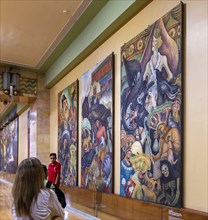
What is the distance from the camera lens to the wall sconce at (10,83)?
1075 cm

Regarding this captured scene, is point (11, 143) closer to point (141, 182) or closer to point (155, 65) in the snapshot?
point (141, 182)

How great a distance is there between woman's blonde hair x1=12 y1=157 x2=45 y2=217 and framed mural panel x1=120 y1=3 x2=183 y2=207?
8.65 ft

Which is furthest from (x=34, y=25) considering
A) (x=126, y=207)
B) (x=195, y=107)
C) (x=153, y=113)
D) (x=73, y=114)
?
(x=195, y=107)

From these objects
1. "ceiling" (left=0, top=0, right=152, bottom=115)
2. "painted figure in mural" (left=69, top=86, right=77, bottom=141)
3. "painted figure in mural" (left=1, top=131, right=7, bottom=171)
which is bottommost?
"painted figure in mural" (left=1, top=131, right=7, bottom=171)

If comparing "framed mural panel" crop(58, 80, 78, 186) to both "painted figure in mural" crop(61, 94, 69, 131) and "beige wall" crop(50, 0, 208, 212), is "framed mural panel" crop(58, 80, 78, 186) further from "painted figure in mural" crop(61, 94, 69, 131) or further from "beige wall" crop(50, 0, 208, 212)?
"beige wall" crop(50, 0, 208, 212)

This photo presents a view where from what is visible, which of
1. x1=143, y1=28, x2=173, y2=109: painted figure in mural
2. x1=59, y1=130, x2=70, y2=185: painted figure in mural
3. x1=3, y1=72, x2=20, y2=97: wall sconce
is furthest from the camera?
x1=3, y1=72, x2=20, y2=97: wall sconce

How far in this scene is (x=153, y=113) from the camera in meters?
4.97

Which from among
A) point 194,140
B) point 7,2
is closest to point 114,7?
point 7,2

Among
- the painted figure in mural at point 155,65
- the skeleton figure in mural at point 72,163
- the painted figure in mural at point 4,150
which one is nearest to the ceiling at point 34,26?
the painted figure in mural at point 155,65

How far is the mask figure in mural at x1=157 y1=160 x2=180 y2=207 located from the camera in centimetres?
433

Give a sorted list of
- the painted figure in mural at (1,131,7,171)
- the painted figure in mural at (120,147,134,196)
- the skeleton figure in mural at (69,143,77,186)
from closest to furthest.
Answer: the painted figure in mural at (120,147,134,196)
the skeleton figure in mural at (69,143,77,186)
the painted figure in mural at (1,131,7,171)

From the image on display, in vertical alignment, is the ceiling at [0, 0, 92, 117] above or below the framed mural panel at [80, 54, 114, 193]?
above

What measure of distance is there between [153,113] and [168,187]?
1.20m

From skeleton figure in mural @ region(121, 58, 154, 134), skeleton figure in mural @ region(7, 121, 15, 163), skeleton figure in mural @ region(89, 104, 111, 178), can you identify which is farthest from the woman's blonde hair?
skeleton figure in mural @ region(7, 121, 15, 163)
